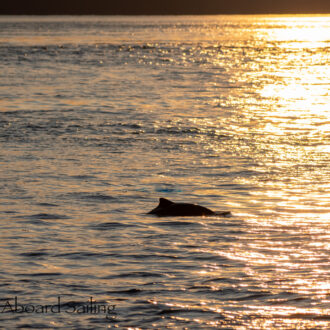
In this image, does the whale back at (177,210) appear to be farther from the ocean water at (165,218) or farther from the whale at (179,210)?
the ocean water at (165,218)

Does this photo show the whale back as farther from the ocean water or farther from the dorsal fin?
the ocean water

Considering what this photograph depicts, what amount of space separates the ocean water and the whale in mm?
257

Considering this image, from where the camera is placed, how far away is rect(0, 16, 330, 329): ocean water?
1130 centimetres

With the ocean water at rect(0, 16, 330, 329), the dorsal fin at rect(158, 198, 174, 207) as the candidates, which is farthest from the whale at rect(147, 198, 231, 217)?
the ocean water at rect(0, 16, 330, 329)

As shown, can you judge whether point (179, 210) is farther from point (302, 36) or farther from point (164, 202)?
point (302, 36)

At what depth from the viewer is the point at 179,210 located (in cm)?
1644

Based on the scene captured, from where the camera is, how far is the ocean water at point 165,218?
11305 millimetres

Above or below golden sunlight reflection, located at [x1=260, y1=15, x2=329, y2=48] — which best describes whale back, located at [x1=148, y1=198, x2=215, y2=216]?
below

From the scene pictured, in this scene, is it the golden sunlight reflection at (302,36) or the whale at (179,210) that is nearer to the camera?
the whale at (179,210)

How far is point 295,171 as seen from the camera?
2033cm

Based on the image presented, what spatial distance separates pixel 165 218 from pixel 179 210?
381mm

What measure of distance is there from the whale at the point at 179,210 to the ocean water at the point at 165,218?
257 millimetres

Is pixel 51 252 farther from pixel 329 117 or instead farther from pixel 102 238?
pixel 329 117

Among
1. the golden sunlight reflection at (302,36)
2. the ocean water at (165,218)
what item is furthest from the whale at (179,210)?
the golden sunlight reflection at (302,36)
